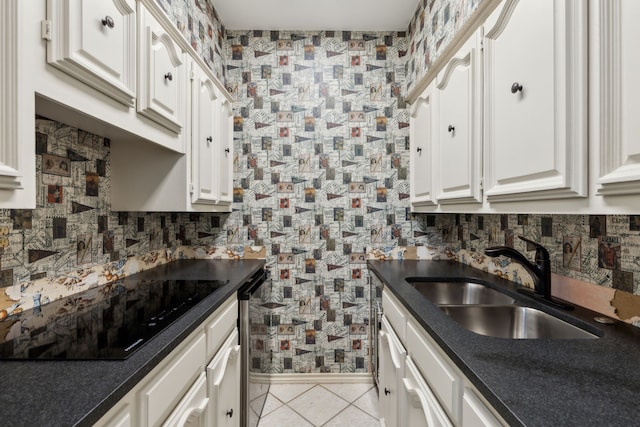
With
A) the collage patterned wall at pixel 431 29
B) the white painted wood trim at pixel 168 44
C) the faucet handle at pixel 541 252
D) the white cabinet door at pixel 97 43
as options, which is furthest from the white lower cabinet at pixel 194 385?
the collage patterned wall at pixel 431 29

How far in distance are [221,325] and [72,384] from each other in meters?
0.70

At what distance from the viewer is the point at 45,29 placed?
0.79m

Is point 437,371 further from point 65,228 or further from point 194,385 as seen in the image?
point 65,228

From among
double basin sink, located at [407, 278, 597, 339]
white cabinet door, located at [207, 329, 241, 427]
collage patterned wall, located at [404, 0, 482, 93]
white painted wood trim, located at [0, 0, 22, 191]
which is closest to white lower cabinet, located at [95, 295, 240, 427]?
white cabinet door, located at [207, 329, 241, 427]

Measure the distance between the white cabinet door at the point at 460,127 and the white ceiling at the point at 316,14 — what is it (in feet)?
2.69

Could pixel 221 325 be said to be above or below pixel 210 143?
below

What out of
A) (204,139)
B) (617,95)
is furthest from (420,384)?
(204,139)

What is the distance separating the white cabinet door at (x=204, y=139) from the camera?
1.74 metres

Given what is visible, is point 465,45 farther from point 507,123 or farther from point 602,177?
point 602,177

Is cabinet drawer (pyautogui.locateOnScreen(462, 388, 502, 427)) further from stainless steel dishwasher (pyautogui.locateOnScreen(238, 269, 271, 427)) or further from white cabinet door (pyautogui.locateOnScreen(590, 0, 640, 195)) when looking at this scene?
stainless steel dishwasher (pyautogui.locateOnScreen(238, 269, 271, 427))

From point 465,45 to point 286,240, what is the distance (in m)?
1.65

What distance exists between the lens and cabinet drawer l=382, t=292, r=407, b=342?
1.40 m

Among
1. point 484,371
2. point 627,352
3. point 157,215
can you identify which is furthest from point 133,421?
point 157,215

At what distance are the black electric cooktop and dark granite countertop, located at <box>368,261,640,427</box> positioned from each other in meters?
0.85
